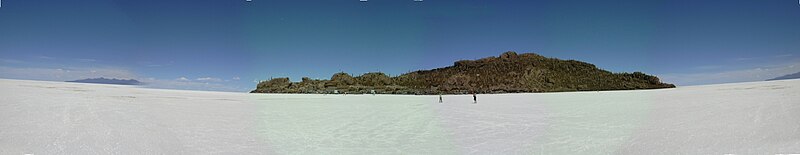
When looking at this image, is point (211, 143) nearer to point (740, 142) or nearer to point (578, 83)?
point (740, 142)

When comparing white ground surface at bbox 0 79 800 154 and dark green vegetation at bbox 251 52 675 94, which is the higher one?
dark green vegetation at bbox 251 52 675 94

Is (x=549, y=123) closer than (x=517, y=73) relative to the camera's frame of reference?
Yes

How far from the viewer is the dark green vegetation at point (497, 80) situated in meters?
75.2

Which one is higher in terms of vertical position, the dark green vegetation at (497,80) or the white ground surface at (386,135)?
the dark green vegetation at (497,80)

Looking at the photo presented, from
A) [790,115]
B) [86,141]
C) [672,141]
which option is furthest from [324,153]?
[790,115]

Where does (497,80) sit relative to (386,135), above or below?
above

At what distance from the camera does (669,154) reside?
6.12 metres

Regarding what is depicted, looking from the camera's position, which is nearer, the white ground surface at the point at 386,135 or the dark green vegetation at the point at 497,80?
the white ground surface at the point at 386,135

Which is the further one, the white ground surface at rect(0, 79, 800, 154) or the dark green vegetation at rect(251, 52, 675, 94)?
the dark green vegetation at rect(251, 52, 675, 94)

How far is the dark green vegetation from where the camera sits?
7519 centimetres

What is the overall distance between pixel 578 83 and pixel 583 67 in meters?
11.0

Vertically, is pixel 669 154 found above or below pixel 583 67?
below

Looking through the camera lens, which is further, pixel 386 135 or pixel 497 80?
pixel 497 80

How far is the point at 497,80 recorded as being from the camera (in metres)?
87.5
